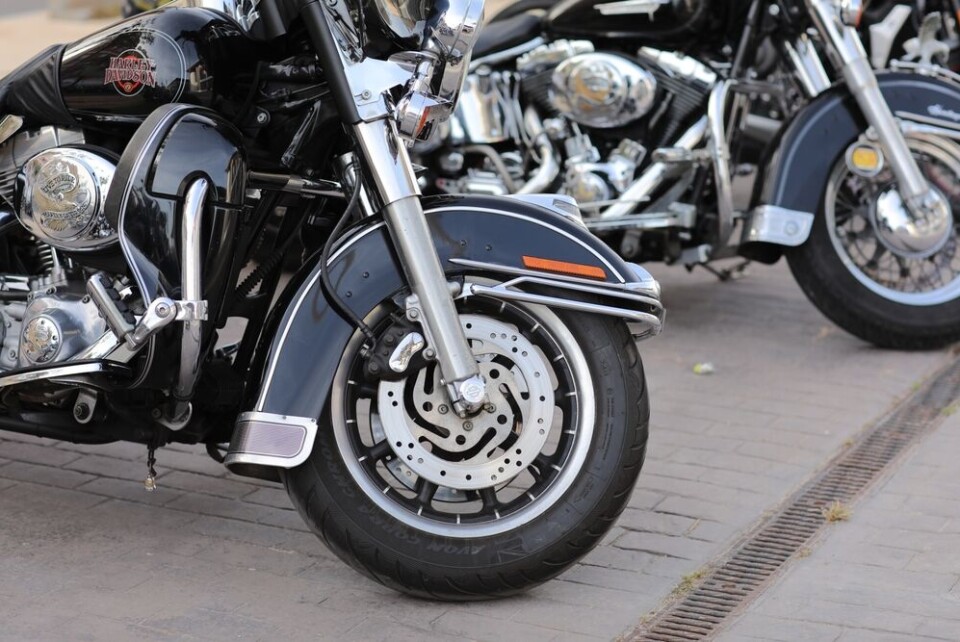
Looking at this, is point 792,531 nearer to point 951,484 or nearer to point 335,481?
point 951,484

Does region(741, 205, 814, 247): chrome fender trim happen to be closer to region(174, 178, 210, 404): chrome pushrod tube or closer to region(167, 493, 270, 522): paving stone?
region(167, 493, 270, 522): paving stone

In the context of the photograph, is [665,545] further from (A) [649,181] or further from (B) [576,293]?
(A) [649,181]

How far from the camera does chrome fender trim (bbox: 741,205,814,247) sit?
18.5ft

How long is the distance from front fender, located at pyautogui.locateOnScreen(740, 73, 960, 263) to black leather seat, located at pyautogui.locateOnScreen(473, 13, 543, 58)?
4.00 ft

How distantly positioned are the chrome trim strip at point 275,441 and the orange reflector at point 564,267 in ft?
2.06

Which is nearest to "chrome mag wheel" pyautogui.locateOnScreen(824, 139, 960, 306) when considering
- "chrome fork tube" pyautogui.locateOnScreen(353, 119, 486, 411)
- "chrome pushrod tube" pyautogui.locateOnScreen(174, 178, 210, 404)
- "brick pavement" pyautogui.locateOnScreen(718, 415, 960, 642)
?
"brick pavement" pyautogui.locateOnScreen(718, 415, 960, 642)

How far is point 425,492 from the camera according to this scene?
3451mm

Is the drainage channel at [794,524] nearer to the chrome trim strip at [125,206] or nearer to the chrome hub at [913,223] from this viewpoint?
the chrome hub at [913,223]

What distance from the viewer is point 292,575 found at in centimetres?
371

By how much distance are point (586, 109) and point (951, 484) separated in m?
2.28

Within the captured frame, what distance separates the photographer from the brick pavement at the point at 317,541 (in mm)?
3434

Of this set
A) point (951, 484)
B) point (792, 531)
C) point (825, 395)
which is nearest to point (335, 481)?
point (792, 531)

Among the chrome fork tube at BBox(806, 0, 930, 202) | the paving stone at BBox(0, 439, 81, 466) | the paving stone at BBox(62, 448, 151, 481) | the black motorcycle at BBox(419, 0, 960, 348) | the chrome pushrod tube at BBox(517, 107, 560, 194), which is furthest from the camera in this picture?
the chrome pushrod tube at BBox(517, 107, 560, 194)

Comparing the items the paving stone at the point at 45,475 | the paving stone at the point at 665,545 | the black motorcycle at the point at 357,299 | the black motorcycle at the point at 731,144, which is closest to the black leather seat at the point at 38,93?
the black motorcycle at the point at 357,299
